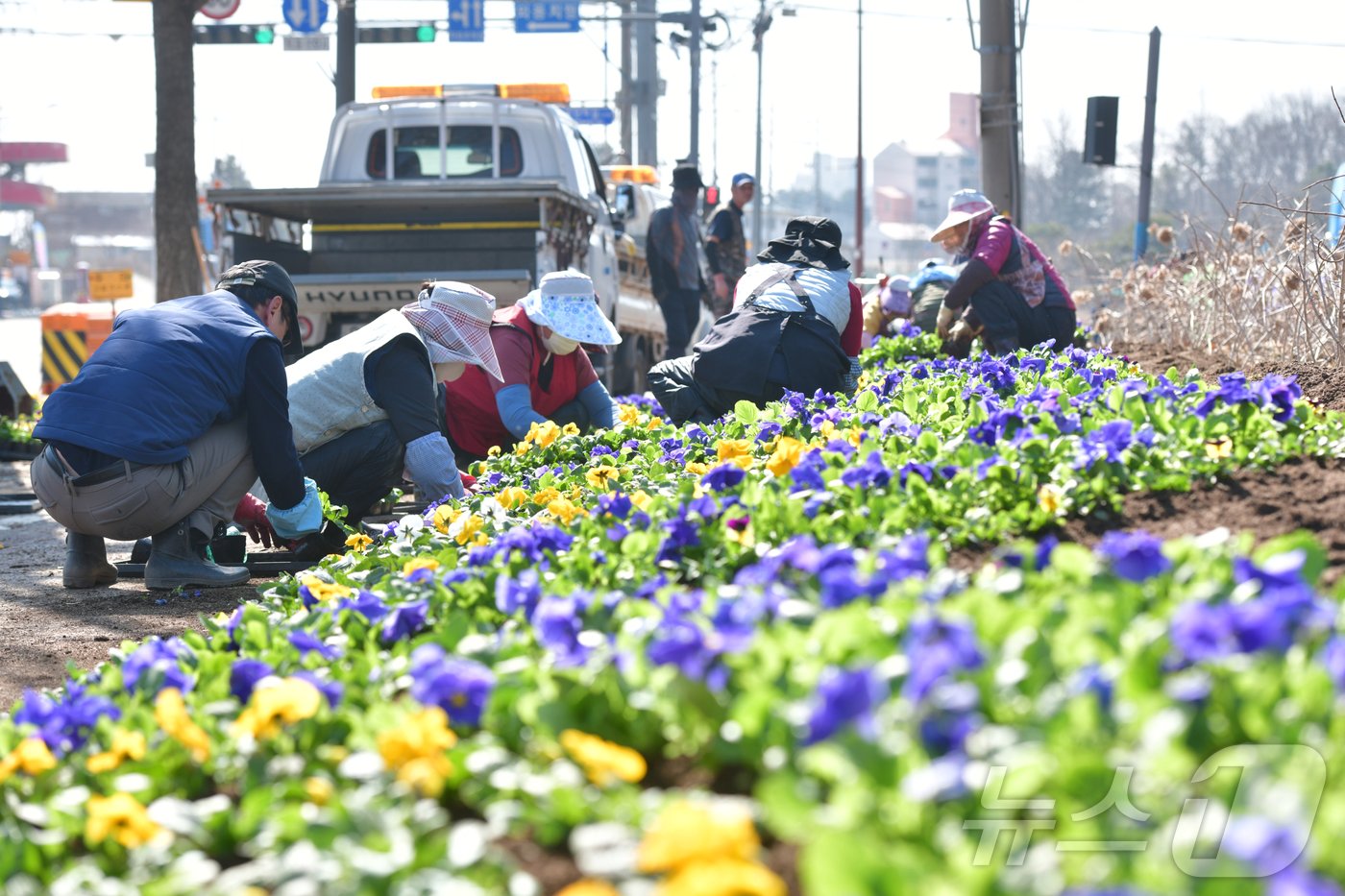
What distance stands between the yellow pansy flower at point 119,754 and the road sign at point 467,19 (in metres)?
26.6

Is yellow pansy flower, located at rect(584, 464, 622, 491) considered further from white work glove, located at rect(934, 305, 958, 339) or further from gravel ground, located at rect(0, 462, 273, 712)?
white work glove, located at rect(934, 305, 958, 339)

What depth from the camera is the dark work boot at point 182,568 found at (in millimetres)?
5543

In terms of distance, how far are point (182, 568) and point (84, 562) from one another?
44 cm

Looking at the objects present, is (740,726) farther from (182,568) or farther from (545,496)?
(182,568)

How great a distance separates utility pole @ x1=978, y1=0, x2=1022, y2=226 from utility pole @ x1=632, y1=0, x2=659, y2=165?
73.5 ft

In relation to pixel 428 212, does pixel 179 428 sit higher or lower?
lower

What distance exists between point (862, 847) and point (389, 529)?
338 cm

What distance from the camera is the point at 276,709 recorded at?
7.23 feet

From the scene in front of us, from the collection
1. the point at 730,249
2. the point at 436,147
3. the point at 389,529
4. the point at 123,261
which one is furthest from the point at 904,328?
the point at 123,261

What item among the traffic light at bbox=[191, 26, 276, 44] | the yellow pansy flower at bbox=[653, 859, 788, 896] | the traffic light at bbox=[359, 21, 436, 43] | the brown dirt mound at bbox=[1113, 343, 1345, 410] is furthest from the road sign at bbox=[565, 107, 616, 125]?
the yellow pansy flower at bbox=[653, 859, 788, 896]

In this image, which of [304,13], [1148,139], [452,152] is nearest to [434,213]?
[452,152]

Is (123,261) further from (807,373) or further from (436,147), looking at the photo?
(807,373)

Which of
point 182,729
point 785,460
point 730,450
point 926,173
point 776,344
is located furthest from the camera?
point 926,173

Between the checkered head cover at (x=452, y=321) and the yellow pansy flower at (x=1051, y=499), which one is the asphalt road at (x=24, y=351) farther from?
the yellow pansy flower at (x=1051, y=499)
